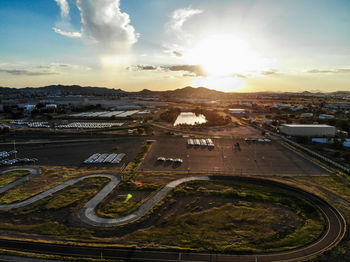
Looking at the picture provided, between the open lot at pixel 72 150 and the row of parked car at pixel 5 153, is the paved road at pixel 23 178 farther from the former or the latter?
the row of parked car at pixel 5 153

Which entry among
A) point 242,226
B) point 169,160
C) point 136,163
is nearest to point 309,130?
point 169,160

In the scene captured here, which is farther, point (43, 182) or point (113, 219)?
point (43, 182)

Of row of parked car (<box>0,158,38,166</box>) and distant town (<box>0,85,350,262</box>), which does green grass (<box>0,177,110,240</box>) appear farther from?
row of parked car (<box>0,158,38,166</box>)

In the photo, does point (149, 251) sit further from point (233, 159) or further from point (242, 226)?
point (233, 159)

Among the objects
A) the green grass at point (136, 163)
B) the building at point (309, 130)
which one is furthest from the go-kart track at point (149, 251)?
the building at point (309, 130)

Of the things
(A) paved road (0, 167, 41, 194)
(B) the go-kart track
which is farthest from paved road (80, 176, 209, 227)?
(A) paved road (0, 167, 41, 194)

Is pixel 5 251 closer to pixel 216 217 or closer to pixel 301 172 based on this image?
pixel 216 217
